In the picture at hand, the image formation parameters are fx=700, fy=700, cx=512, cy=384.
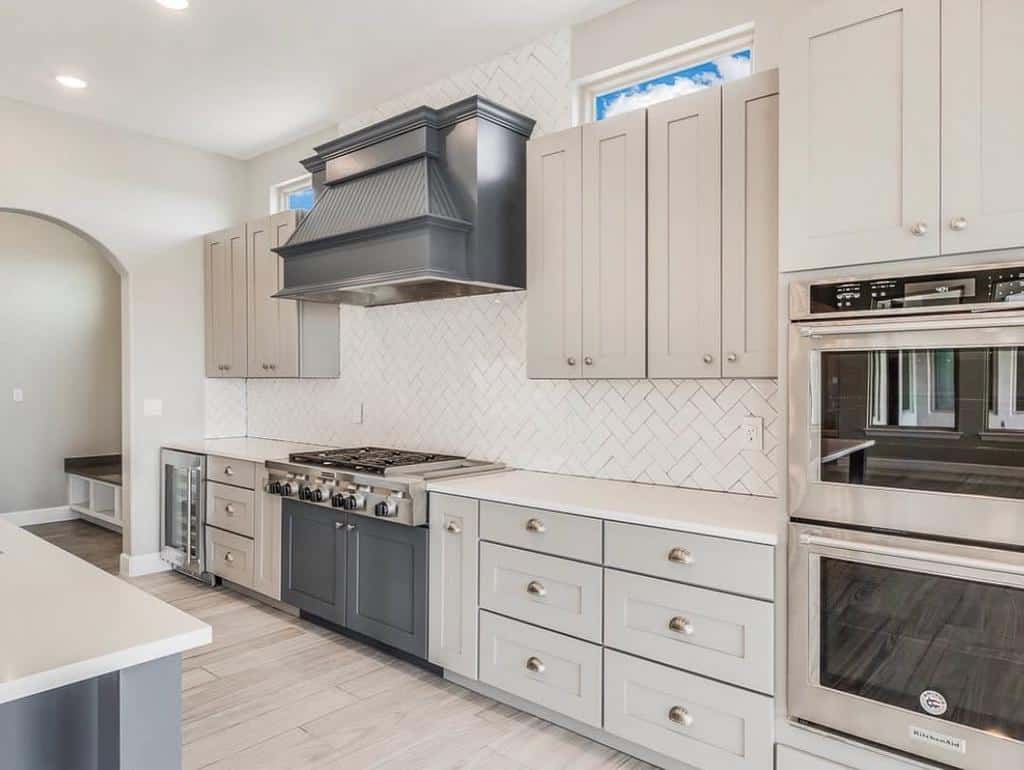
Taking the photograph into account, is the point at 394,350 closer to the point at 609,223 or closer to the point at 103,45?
the point at 609,223

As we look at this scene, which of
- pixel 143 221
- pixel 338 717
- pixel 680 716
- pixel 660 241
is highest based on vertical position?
pixel 143 221

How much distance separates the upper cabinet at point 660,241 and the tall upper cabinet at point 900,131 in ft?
1.14

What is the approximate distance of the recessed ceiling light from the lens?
3.96 m

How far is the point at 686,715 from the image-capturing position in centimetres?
229

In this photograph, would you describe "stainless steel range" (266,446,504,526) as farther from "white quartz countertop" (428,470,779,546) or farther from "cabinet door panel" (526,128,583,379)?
"cabinet door panel" (526,128,583,379)

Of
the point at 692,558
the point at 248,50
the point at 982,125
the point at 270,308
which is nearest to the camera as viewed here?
the point at 982,125

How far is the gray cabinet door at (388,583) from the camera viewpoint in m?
3.11

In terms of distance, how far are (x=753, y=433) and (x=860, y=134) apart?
47.2 inches

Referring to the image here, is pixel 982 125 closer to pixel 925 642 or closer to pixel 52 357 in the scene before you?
pixel 925 642

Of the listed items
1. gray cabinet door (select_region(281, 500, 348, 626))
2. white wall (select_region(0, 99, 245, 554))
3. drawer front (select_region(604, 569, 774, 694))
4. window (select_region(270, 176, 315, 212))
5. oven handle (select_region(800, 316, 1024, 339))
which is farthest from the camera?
window (select_region(270, 176, 315, 212))

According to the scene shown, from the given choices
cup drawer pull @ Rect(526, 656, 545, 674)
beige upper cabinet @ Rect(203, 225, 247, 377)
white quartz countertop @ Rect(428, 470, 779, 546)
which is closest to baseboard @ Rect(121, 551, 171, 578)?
beige upper cabinet @ Rect(203, 225, 247, 377)

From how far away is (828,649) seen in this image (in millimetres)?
2045

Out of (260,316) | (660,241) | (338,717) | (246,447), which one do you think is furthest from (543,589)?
(260,316)

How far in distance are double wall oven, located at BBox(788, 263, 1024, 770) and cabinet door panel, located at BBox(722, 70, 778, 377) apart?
1.17 feet
